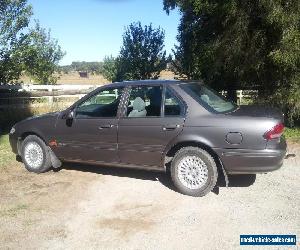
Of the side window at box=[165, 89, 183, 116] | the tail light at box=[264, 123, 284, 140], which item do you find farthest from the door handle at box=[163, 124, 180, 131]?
the tail light at box=[264, 123, 284, 140]

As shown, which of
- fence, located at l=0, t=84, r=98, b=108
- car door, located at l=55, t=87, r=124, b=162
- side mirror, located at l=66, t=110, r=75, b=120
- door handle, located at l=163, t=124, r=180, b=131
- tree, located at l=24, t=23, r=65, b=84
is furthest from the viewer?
tree, located at l=24, t=23, r=65, b=84

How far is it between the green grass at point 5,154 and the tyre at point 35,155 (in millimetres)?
921

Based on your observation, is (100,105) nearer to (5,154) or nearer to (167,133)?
(167,133)

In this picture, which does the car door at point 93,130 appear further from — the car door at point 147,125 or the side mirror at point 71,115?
the car door at point 147,125

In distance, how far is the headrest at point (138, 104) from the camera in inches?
249

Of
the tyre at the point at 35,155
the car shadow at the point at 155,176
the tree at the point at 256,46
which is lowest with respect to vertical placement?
the car shadow at the point at 155,176

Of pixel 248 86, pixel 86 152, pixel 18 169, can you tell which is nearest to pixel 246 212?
pixel 86 152

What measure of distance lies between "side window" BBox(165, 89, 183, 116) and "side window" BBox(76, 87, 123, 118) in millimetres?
906

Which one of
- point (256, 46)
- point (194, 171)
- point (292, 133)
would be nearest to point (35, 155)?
point (194, 171)

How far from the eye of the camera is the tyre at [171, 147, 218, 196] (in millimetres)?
5684

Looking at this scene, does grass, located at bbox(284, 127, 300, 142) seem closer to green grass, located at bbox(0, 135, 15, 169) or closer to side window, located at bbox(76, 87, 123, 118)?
side window, located at bbox(76, 87, 123, 118)

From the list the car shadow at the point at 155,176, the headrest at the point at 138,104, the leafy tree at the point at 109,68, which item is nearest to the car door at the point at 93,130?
the headrest at the point at 138,104

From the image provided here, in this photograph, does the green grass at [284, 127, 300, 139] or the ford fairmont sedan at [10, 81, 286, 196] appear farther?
the green grass at [284, 127, 300, 139]

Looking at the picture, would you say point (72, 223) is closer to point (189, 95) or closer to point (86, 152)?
point (86, 152)
